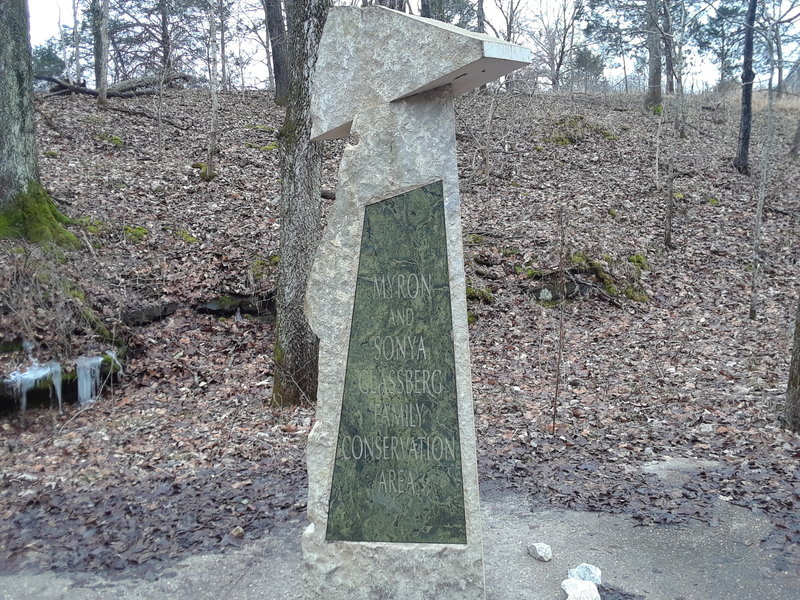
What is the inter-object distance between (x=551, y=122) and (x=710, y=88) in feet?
37.5

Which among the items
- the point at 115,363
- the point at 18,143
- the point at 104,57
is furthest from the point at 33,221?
the point at 104,57

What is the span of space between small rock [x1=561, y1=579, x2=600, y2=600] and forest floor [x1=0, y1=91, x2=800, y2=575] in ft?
3.72

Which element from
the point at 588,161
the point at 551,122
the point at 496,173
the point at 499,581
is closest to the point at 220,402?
the point at 499,581

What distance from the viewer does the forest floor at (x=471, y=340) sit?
493 cm

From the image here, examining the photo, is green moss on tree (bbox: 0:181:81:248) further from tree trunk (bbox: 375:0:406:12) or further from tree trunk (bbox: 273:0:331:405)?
tree trunk (bbox: 375:0:406:12)

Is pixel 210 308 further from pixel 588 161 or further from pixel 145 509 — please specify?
pixel 588 161

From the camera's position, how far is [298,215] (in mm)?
6914

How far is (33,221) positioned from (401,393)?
757 centimetres

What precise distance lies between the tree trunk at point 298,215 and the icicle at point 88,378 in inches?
84.7

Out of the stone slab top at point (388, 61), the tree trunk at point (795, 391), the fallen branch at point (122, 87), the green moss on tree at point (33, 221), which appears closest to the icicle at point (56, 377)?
the green moss on tree at point (33, 221)

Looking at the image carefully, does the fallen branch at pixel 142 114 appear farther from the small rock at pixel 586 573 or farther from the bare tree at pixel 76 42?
the small rock at pixel 586 573

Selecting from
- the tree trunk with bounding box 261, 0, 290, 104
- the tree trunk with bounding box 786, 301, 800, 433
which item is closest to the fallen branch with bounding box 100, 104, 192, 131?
the tree trunk with bounding box 261, 0, 290, 104

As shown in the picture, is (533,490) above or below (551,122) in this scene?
below

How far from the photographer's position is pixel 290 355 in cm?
700
